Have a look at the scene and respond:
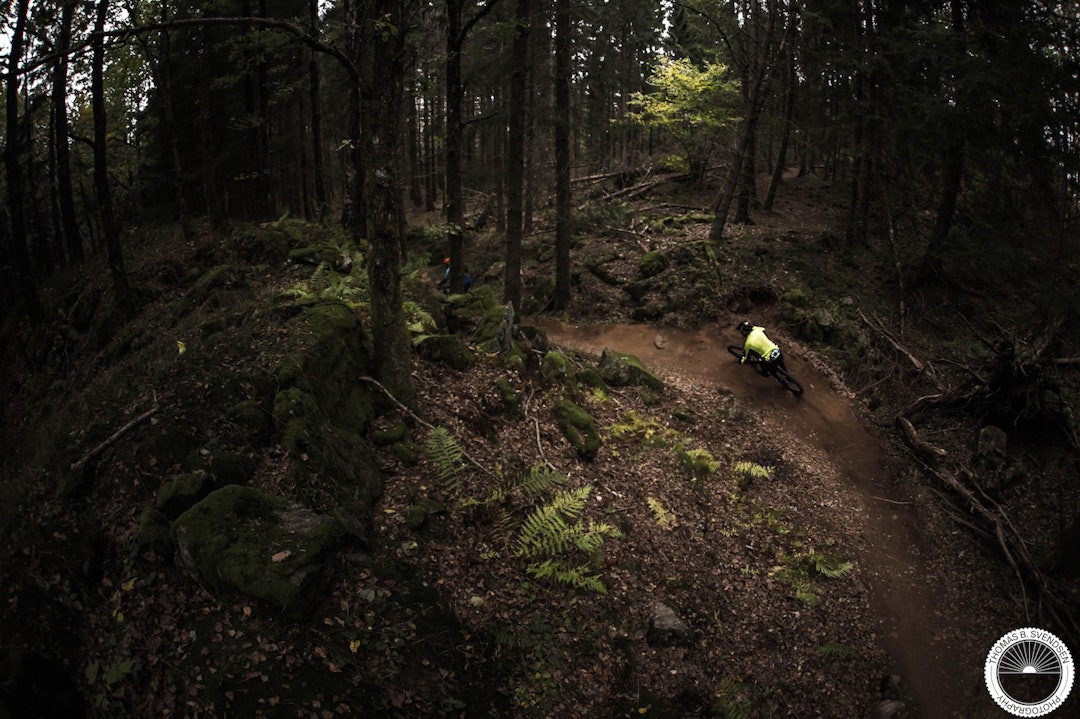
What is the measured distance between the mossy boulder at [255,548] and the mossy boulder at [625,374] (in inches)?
340

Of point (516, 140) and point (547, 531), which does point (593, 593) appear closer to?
point (547, 531)

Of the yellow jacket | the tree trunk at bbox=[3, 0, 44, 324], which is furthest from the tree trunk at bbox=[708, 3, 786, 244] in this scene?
the tree trunk at bbox=[3, 0, 44, 324]

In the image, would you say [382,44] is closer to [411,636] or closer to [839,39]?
[411,636]

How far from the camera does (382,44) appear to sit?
21.8 ft

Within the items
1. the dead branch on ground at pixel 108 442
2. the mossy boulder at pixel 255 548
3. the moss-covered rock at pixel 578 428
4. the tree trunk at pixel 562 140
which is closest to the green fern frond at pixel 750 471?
the moss-covered rock at pixel 578 428

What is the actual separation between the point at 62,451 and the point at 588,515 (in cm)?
656

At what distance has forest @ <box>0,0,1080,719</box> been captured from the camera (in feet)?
17.1

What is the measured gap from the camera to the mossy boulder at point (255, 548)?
16.3 feet

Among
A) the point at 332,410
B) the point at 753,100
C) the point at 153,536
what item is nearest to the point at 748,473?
the point at 332,410

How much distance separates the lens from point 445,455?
757cm

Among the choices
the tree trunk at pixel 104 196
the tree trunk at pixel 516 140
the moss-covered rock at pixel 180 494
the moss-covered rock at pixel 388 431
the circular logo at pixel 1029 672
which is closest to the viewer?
the moss-covered rock at pixel 180 494

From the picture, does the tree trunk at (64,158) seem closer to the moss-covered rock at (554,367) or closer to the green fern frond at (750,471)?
the moss-covered rock at (554,367)

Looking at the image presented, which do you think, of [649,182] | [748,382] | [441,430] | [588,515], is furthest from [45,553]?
[649,182]

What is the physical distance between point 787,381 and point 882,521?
14.6 feet
